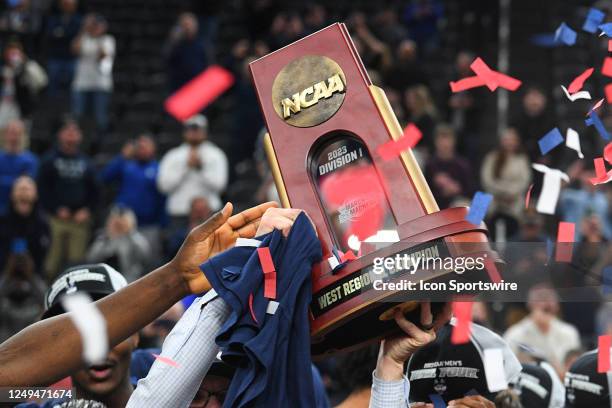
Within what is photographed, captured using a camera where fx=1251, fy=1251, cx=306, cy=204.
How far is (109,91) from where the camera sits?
14.1 meters

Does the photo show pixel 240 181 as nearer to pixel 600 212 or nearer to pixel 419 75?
pixel 419 75

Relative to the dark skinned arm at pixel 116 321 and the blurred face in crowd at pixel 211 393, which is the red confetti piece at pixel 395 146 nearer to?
the dark skinned arm at pixel 116 321

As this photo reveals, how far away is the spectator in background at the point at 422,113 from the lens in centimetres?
1201

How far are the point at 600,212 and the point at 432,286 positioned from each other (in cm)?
766

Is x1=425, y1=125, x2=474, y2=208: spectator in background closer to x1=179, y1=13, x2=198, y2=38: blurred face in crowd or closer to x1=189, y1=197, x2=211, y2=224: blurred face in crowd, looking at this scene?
x1=189, y1=197, x2=211, y2=224: blurred face in crowd

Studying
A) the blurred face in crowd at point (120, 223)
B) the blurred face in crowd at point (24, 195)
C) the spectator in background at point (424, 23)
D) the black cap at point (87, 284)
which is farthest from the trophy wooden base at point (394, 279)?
the spectator in background at point (424, 23)

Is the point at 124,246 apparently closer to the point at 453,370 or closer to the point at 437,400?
the point at 453,370

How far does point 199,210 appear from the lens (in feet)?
34.1

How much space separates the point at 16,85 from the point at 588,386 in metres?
10.4

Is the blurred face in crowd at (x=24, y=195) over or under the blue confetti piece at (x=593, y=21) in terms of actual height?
over

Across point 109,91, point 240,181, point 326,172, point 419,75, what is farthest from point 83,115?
point 326,172

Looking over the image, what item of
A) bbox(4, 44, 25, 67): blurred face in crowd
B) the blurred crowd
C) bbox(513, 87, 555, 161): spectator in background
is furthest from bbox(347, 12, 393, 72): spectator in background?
bbox(4, 44, 25, 67): blurred face in crowd

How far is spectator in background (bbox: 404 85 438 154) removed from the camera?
12008mm

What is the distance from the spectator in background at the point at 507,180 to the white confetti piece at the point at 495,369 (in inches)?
269
